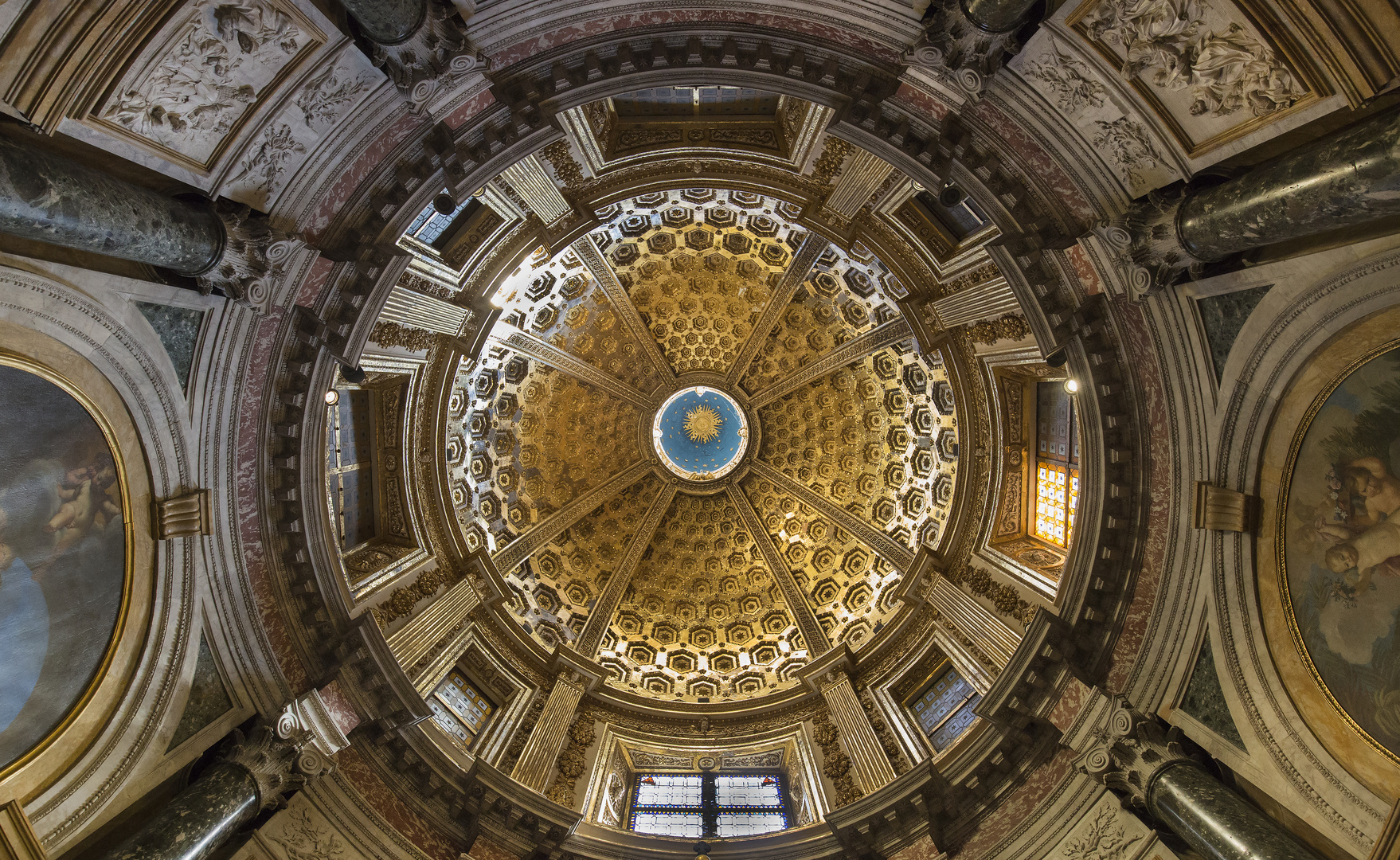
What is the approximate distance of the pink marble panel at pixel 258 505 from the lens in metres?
12.4

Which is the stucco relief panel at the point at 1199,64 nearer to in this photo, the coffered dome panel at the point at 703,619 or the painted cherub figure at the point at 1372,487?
the painted cherub figure at the point at 1372,487

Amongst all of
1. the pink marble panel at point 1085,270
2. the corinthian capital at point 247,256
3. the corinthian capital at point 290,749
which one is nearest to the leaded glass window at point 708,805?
the corinthian capital at point 290,749

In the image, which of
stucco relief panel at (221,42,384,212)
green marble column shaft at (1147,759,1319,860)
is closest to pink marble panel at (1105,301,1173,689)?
green marble column shaft at (1147,759,1319,860)

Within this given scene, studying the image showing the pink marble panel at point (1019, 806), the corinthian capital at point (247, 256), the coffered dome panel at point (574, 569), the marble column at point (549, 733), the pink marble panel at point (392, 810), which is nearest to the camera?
the corinthian capital at point (247, 256)

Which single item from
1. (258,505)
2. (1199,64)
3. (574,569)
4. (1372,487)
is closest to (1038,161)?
(1199,64)

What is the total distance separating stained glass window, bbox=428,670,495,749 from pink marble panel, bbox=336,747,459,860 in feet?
7.13

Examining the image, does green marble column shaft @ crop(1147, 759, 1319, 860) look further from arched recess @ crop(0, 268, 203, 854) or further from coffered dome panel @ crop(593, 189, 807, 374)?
arched recess @ crop(0, 268, 203, 854)

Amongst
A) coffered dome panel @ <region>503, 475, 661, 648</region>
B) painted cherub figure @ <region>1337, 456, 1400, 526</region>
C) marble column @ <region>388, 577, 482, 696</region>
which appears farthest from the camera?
coffered dome panel @ <region>503, 475, 661, 648</region>

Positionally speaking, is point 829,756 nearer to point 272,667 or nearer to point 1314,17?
point 272,667

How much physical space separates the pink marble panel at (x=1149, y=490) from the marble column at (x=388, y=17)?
40.6 feet

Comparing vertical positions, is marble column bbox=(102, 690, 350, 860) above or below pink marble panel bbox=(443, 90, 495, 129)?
below

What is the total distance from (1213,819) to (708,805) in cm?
1223

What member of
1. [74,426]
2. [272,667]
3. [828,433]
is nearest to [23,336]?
[74,426]

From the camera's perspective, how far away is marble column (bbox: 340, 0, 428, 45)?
9.69 m
